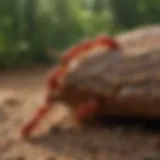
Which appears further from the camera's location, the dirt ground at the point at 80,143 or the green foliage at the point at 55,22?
the green foliage at the point at 55,22

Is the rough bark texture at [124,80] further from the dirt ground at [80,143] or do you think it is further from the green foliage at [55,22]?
the green foliage at [55,22]

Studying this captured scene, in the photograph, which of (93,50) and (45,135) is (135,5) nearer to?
(93,50)

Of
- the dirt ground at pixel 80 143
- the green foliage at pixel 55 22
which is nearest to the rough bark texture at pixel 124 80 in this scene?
the dirt ground at pixel 80 143

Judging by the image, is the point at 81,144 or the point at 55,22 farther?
the point at 55,22

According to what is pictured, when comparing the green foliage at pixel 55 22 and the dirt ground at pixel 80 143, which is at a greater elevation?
the green foliage at pixel 55 22

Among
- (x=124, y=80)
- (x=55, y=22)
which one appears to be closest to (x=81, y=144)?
(x=124, y=80)

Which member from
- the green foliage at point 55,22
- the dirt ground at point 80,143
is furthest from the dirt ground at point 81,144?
the green foliage at point 55,22

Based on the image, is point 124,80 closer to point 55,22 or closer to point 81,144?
point 81,144

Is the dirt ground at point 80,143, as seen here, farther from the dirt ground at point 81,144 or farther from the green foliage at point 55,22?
the green foliage at point 55,22

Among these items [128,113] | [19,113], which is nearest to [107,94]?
[128,113]
